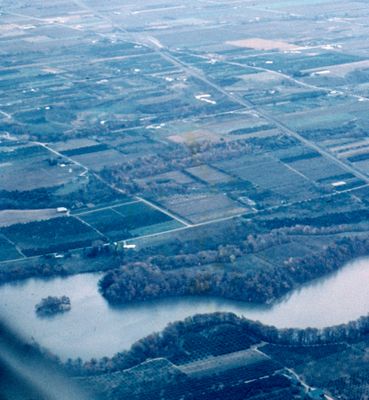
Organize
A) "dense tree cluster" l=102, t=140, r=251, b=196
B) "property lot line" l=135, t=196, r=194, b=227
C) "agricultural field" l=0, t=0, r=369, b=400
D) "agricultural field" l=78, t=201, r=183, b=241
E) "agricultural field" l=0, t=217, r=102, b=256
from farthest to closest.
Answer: "dense tree cluster" l=102, t=140, r=251, b=196 → "property lot line" l=135, t=196, r=194, b=227 → "agricultural field" l=78, t=201, r=183, b=241 → "agricultural field" l=0, t=217, r=102, b=256 → "agricultural field" l=0, t=0, r=369, b=400

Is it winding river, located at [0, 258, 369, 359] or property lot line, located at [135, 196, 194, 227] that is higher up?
property lot line, located at [135, 196, 194, 227]

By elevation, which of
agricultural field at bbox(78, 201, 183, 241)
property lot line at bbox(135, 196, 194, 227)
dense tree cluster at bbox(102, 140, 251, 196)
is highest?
dense tree cluster at bbox(102, 140, 251, 196)

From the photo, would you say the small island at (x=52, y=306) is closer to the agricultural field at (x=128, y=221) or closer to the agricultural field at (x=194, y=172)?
the agricultural field at (x=194, y=172)

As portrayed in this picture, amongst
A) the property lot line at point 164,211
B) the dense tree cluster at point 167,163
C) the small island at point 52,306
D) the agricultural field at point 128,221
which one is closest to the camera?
the small island at point 52,306

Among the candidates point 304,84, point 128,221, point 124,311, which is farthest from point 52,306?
point 304,84

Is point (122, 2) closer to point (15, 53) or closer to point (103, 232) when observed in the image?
point (15, 53)

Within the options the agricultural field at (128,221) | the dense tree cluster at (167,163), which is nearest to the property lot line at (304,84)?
the dense tree cluster at (167,163)

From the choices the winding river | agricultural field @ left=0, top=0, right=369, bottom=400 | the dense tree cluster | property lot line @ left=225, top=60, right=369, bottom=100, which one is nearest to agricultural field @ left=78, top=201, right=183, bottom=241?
agricultural field @ left=0, top=0, right=369, bottom=400

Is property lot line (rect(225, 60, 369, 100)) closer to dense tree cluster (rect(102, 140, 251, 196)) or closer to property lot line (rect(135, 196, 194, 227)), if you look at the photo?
dense tree cluster (rect(102, 140, 251, 196))
